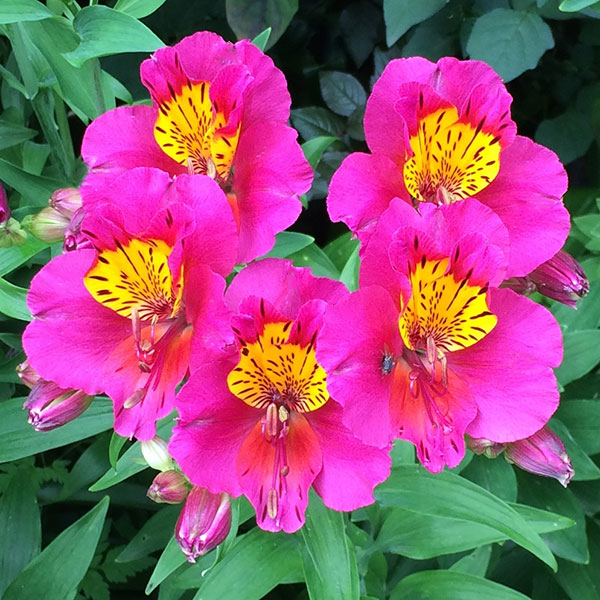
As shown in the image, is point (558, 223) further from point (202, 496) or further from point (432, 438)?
point (202, 496)

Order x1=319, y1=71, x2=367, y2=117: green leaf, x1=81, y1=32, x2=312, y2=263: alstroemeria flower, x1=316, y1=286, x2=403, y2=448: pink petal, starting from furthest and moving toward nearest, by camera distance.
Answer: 1. x1=319, y1=71, x2=367, y2=117: green leaf
2. x1=81, y1=32, x2=312, y2=263: alstroemeria flower
3. x1=316, y1=286, x2=403, y2=448: pink petal

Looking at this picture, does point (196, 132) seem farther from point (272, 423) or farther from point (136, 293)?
point (272, 423)

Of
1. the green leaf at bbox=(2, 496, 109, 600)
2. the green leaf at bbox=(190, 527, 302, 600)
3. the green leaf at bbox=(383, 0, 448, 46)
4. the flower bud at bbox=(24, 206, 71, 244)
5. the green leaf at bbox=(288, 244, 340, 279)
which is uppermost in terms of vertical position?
the green leaf at bbox=(383, 0, 448, 46)

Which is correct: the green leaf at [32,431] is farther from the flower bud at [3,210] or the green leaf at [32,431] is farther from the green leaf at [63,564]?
the flower bud at [3,210]

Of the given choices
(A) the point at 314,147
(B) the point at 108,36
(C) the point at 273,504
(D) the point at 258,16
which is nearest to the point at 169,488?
(C) the point at 273,504

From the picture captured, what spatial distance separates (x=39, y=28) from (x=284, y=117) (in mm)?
399

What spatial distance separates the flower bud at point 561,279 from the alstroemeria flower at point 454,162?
4 cm

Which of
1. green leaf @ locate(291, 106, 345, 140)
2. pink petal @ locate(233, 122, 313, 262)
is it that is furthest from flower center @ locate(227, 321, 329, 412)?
green leaf @ locate(291, 106, 345, 140)

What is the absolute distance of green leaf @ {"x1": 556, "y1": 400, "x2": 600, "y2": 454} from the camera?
3.86 feet

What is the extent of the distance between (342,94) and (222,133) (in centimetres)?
74

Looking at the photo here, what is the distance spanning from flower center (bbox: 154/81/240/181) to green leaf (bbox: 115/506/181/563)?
1.89 ft

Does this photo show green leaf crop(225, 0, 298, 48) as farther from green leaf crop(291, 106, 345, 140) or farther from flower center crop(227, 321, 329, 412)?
flower center crop(227, 321, 329, 412)

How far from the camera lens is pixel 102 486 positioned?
0.84 m

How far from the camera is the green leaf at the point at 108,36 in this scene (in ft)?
2.65
